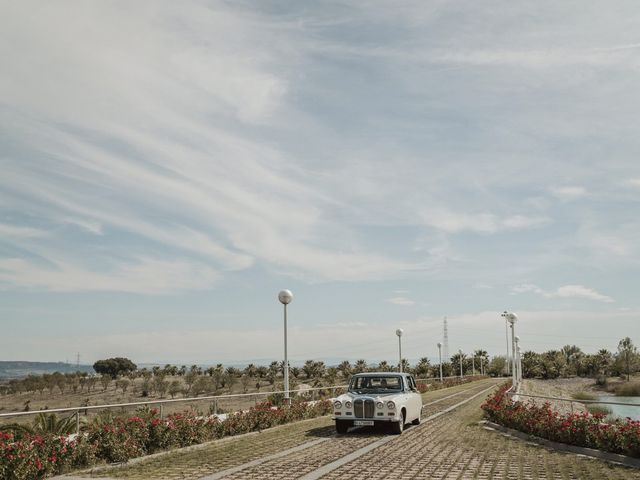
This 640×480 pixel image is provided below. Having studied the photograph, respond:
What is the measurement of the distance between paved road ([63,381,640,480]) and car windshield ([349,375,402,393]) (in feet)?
4.80

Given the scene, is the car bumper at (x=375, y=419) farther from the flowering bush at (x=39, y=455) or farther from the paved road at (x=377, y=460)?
the flowering bush at (x=39, y=455)

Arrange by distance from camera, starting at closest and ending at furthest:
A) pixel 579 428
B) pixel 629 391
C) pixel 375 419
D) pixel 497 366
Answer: pixel 579 428 → pixel 375 419 → pixel 629 391 → pixel 497 366

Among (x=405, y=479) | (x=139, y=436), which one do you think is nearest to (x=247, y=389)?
(x=139, y=436)

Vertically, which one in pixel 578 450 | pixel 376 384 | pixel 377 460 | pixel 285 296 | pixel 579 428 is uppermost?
pixel 285 296

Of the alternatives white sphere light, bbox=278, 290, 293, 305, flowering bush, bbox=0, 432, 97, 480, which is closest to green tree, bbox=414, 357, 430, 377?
white sphere light, bbox=278, 290, 293, 305

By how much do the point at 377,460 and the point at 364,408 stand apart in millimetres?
4686

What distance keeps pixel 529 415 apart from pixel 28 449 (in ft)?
42.4

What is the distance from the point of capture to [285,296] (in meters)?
23.2

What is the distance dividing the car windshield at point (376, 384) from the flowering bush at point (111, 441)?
340cm

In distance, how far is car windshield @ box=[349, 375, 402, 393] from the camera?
1858 cm

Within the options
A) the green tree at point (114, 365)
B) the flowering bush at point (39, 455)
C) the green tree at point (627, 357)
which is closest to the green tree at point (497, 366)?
the green tree at point (627, 357)

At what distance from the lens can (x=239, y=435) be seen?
17453mm

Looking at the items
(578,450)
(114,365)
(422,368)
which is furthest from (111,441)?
(114,365)

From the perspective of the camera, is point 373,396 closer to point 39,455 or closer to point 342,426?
point 342,426
